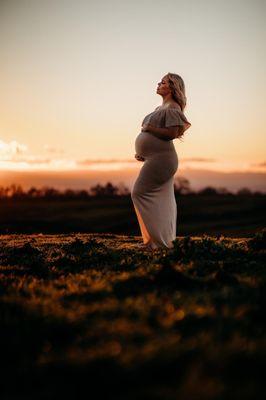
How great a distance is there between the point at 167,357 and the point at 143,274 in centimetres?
313

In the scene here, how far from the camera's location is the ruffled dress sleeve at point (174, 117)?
998cm

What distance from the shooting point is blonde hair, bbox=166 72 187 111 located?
10234 mm

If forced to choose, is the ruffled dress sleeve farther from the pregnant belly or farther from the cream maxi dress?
the pregnant belly

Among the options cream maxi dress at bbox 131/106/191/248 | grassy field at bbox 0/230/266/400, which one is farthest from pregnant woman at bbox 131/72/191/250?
grassy field at bbox 0/230/266/400

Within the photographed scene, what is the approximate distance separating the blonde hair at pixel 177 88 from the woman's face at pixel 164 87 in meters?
0.07

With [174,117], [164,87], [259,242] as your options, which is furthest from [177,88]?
[259,242]

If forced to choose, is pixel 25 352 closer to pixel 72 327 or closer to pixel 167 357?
pixel 72 327

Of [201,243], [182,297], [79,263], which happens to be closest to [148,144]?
[201,243]

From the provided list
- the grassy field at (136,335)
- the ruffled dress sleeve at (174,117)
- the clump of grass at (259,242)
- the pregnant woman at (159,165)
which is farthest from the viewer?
the pregnant woman at (159,165)

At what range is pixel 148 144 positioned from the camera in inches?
409

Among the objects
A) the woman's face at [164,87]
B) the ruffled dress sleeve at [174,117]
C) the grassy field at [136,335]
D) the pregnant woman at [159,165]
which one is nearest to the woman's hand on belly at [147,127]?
the pregnant woman at [159,165]

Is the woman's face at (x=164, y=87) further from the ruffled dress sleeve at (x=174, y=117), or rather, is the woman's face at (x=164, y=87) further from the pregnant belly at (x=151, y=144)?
the pregnant belly at (x=151, y=144)

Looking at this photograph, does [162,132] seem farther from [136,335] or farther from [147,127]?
[136,335]

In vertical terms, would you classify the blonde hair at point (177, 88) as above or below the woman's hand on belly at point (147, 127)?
above
